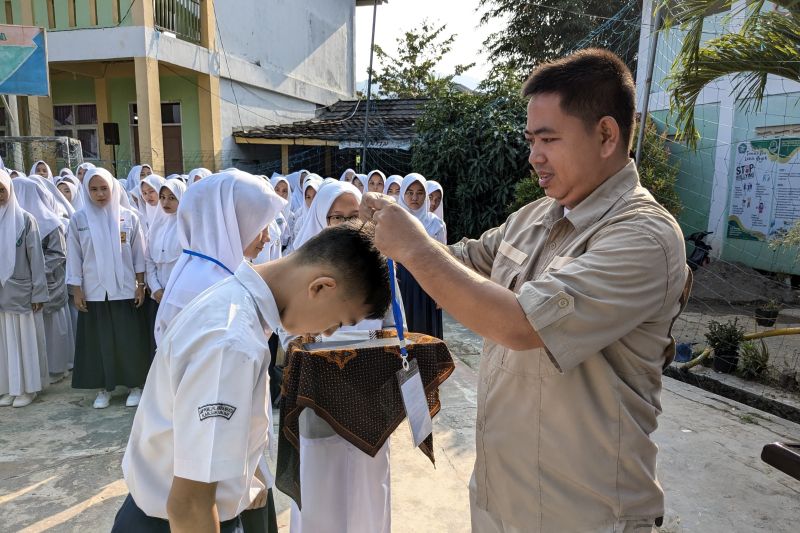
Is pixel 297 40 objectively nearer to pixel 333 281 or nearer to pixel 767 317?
pixel 767 317

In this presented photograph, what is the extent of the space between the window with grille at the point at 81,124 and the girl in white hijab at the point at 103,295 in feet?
35.7

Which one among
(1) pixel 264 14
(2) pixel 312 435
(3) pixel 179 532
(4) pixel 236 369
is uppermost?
(1) pixel 264 14

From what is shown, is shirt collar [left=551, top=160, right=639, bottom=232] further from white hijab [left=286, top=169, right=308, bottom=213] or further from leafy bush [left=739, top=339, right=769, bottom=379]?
white hijab [left=286, top=169, right=308, bottom=213]

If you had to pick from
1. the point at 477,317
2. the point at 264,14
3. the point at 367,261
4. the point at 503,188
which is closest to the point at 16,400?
the point at 367,261

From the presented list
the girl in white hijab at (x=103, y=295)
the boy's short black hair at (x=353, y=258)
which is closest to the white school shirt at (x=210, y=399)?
the boy's short black hair at (x=353, y=258)

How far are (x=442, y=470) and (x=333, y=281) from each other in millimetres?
2366

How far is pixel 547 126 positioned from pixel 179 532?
1274 millimetres

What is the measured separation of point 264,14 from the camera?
1491 centimetres

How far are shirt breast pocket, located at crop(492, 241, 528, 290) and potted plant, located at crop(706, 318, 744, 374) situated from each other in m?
4.21

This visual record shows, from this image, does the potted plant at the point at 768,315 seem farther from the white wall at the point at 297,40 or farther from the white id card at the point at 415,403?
the white wall at the point at 297,40

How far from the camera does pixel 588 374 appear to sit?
1360 mm

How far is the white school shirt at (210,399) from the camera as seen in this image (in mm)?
1103

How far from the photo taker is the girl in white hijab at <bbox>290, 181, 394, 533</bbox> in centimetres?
231

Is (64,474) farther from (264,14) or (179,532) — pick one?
(264,14)
